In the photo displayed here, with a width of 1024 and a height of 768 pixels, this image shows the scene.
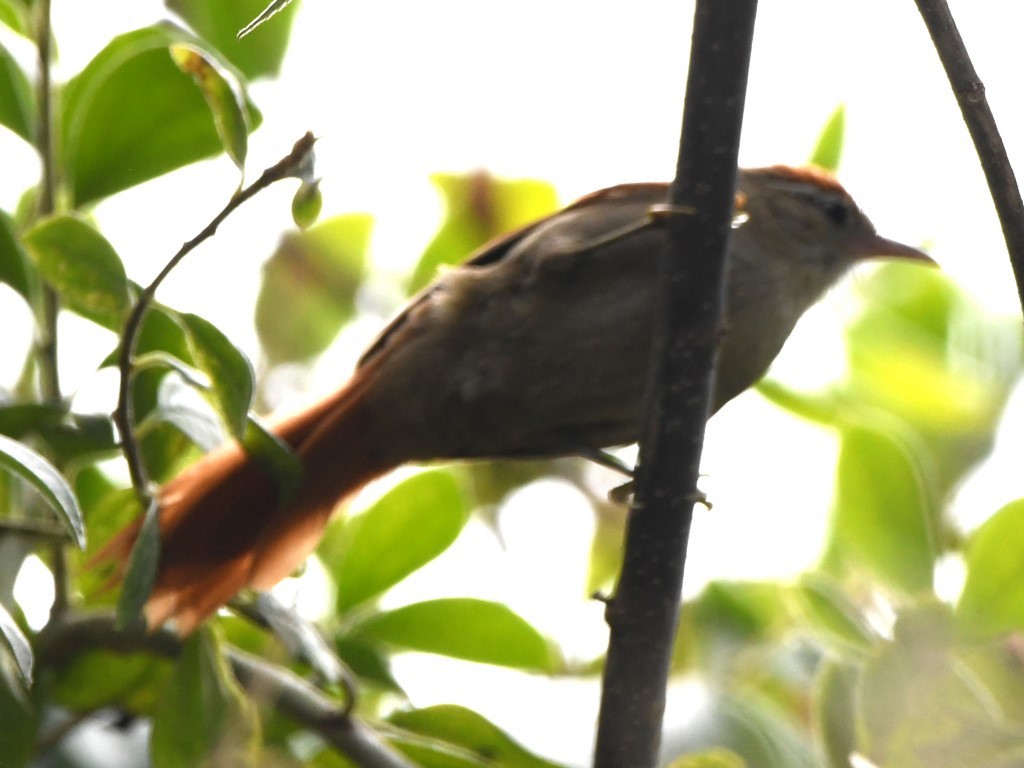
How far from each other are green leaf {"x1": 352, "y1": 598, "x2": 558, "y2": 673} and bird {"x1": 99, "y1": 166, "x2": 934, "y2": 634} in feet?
0.83

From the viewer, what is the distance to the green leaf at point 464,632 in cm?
218

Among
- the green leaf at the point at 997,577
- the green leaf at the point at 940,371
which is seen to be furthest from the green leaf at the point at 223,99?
the green leaf at the point at 940,371

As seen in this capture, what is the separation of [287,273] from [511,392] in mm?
863

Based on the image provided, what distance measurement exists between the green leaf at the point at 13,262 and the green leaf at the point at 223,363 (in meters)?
0.35

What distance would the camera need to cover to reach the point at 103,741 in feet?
6.26

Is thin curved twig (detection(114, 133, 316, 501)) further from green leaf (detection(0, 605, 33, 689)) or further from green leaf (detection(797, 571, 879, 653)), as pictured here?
green leaf (detection(797, 571, 879, 653))

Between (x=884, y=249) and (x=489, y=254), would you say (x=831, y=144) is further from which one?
(x=489, y=254)

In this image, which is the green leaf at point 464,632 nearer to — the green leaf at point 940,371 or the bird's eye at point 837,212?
the green leaf at point 940,371

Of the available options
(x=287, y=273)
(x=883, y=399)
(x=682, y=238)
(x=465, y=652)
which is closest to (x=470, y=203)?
(x=287, y=273)

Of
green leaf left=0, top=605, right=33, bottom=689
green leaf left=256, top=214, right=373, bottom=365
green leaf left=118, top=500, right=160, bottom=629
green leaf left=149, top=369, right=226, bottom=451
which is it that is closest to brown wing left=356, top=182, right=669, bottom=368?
green leaf left=256, top=214, right=373, bottom=365

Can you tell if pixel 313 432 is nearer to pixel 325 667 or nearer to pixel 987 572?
pixel 325 667

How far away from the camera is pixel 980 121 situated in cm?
138

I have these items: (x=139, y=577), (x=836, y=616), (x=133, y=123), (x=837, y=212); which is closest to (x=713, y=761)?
(x=836, y=616)

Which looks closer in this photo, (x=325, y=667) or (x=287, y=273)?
(x=325, y=667)
